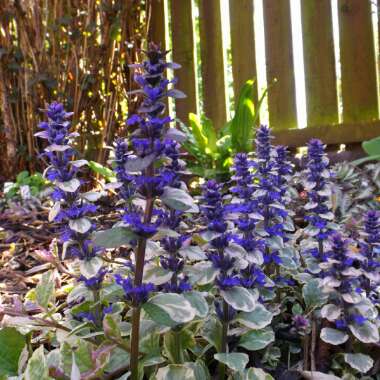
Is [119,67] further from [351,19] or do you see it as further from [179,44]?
[351,19]

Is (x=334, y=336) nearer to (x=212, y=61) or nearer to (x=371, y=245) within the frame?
(x=371, y=245)

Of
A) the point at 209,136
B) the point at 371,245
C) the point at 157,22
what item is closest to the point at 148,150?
the point at 371,245

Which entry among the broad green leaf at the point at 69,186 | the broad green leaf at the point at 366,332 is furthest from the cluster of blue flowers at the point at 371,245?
the broad green leaf at the point at 69,186

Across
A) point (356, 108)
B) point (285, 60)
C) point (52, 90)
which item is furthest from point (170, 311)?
point (52, 90)

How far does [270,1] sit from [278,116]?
34.5 inches

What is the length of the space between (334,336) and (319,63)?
9.81 ft

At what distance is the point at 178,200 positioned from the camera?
99 cm

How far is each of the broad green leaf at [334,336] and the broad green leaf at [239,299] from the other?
21 cm

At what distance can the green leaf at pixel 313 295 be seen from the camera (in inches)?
54.7

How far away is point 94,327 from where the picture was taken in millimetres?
1296

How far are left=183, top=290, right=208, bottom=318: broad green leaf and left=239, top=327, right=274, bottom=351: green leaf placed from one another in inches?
7.3

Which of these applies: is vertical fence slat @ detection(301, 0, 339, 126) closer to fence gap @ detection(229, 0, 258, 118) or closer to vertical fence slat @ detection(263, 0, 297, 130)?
vertical fence slat @ detection(263, 0, 297, 130)

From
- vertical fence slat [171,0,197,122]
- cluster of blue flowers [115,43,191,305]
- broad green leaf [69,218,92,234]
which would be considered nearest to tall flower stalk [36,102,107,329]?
broad green leaf [69,218,92,234]

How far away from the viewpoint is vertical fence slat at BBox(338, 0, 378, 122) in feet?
12.0
